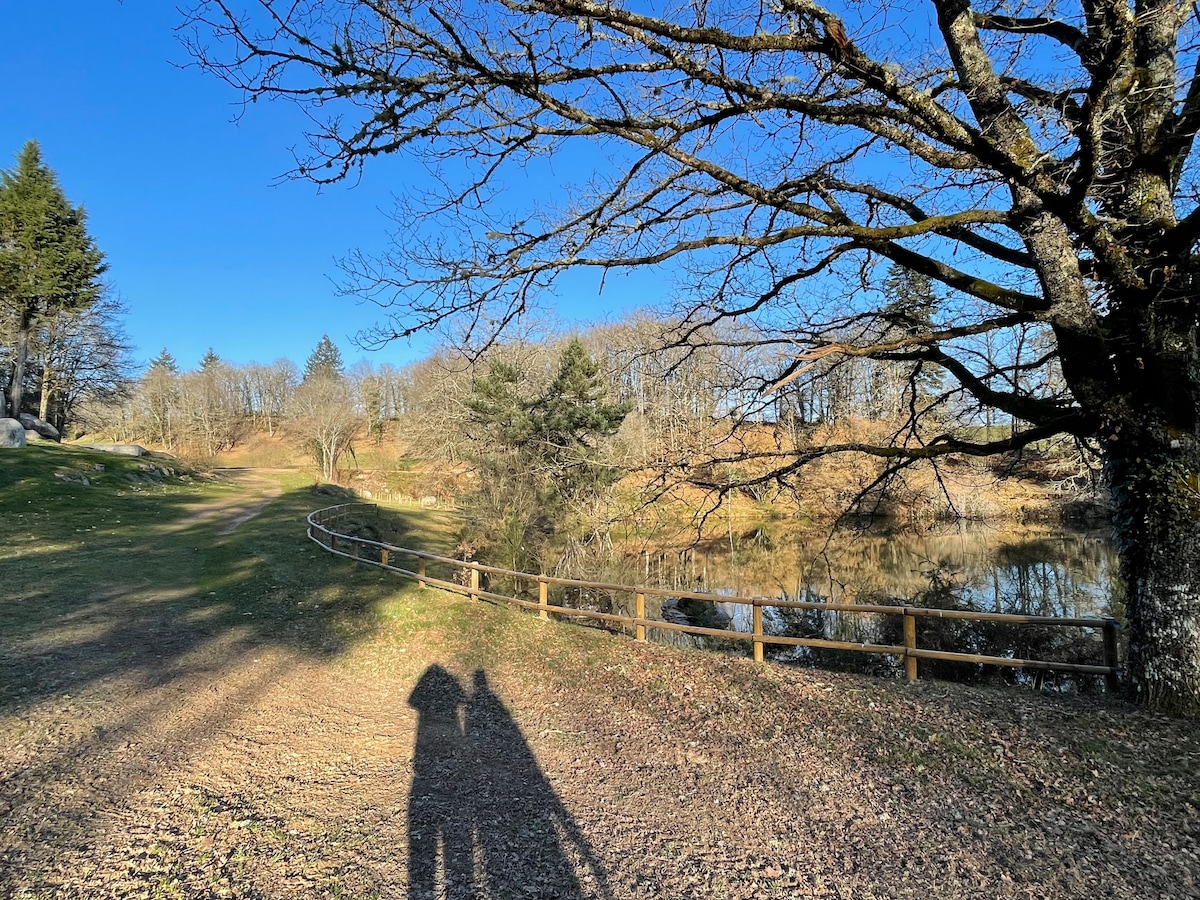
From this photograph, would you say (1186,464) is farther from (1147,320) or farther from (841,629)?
(841,629)

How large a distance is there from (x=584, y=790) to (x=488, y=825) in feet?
2.58

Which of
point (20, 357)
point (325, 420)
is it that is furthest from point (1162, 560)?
point (325, 420)

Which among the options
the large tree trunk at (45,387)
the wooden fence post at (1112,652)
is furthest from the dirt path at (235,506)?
the wooden fence post at (1112,652)

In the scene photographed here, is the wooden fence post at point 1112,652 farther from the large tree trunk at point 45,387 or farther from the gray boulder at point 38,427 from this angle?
the large tree trunk at point 45,387

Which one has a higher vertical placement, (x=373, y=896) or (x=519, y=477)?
(x=519, y=477)

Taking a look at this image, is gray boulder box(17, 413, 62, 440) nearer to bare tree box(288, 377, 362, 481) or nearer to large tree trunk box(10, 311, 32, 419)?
large tree trunk box(10, 311, 32, 419)

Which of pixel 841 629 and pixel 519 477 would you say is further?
pixel 519 477

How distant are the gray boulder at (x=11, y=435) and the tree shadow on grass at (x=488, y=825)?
28.0m

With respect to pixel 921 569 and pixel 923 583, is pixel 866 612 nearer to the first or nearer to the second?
pixel 923 583

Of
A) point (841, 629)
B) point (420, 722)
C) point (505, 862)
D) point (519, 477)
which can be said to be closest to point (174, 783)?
point (420, 722)

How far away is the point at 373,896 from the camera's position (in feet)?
10.3

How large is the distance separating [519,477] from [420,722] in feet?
40.0

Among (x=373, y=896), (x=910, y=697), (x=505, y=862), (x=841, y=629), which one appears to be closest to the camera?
(x=373, y=896)

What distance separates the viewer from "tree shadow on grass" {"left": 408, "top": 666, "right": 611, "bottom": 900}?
3.29m
